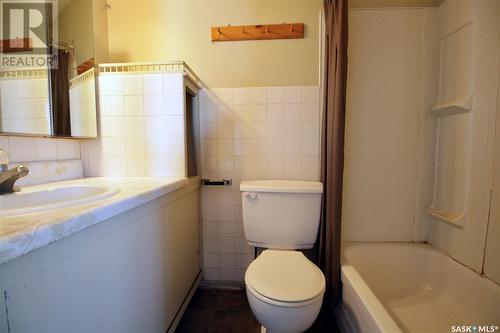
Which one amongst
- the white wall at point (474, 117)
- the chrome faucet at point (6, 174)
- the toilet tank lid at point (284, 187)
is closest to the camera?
the chrome faucet at point (6, 174)

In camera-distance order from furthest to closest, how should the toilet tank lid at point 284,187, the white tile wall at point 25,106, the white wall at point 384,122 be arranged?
the white wall at point 384,122, the toilet tank lid at point 284,187, the white tile wall at point 25,106

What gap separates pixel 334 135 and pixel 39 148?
60.7 inches

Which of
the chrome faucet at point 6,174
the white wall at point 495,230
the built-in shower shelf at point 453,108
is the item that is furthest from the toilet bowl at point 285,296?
the built-in shower shelf at point 453,108

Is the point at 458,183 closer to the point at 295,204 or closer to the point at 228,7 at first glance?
the point at 295,204

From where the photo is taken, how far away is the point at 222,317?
1.33 metres

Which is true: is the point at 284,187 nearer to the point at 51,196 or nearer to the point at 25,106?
the point at 51,196

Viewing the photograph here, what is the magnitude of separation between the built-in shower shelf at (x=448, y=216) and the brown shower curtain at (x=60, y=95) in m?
2.24

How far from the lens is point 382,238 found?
4.85 feet

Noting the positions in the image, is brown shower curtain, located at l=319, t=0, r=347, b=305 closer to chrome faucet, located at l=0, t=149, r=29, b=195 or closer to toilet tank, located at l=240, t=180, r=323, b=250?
toilet tank, located at l=240, t=180, r=323, b=250

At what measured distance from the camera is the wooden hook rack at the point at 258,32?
149 cm

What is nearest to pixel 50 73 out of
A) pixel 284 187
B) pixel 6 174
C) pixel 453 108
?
pixel 6 174

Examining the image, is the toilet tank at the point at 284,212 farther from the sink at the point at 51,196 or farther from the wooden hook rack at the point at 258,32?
the wooden hook rack at the point at 258,32

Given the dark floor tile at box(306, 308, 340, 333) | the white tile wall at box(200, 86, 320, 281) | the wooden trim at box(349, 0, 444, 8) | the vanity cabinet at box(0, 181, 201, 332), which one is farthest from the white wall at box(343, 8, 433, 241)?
the vanity cabinet at box(0, 181, 201, 332)

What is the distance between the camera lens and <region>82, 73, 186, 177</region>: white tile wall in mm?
1286
